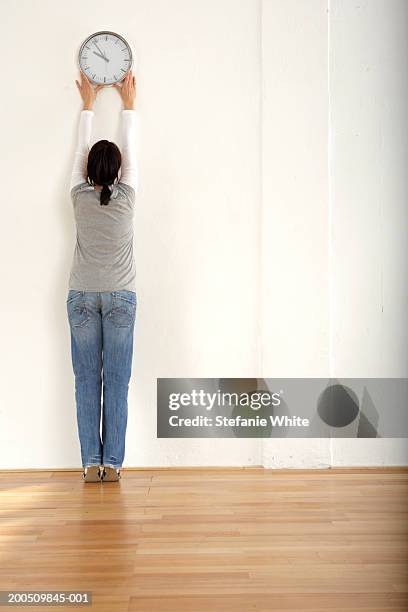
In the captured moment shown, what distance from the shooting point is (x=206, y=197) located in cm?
409

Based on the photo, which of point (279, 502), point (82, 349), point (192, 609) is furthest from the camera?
point (82, 349)

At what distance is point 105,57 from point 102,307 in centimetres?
132

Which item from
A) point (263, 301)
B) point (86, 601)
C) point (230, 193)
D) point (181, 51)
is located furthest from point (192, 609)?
point (181, 51)

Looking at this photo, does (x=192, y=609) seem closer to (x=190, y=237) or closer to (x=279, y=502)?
(x=279, y=502)

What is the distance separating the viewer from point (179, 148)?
408 cm

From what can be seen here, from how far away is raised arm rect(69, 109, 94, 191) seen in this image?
152 inches

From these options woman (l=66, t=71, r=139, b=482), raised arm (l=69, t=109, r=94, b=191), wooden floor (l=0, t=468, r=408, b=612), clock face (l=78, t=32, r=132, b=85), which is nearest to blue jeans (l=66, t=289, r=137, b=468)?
woman (l=66, t=71, r=139, b=482)

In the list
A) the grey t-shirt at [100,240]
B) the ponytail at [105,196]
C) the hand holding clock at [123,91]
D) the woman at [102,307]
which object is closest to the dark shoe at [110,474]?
the woman at [102,307]

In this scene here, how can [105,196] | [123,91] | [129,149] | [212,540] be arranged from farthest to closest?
[123,91] < [129,149] < [105,196] < [212,540]

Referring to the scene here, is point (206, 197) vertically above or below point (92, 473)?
above

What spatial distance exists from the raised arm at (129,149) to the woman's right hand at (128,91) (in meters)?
0.03

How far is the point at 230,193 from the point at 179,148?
36 centimetres

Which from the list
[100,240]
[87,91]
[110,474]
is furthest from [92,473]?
[87,91]

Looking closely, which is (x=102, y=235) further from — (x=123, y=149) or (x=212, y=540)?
(x=212, y=540)
